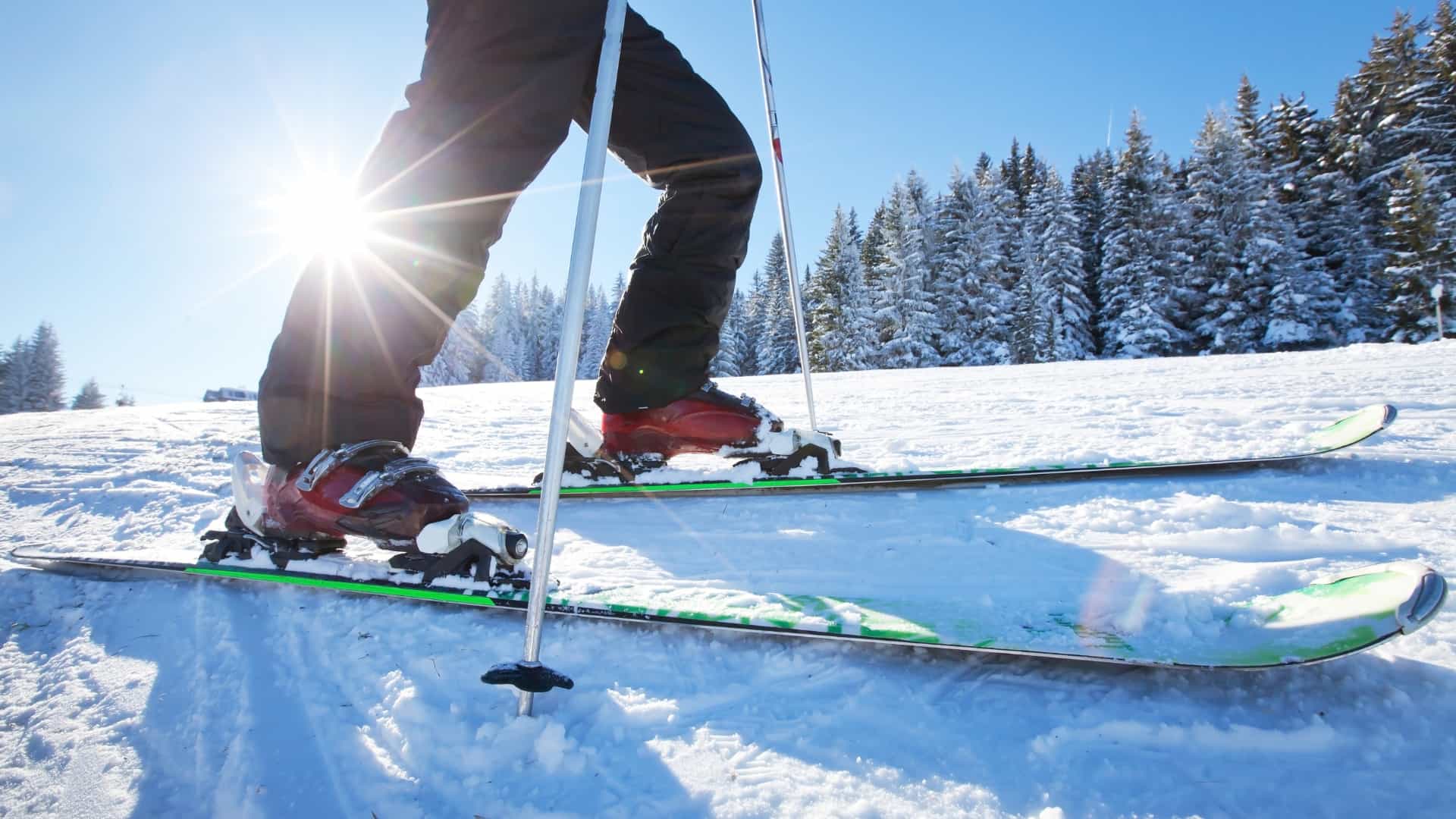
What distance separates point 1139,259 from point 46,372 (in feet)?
168

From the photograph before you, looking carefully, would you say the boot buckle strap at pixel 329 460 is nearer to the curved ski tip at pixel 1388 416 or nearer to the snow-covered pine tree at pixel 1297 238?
the curved ski tip at pixel 1388 416

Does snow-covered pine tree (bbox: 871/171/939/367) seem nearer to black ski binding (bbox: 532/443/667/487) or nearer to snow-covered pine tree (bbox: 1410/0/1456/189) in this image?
snow-covered pine tree (bbox: 1410/0/1456/189)

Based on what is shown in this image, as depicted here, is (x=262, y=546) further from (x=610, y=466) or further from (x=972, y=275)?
(x=972, y=275)

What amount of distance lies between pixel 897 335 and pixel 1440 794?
2563 centimetres

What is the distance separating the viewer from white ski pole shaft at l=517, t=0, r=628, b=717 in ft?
2.75

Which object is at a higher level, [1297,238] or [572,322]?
[1297,238]

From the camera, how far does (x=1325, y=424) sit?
2029 mm

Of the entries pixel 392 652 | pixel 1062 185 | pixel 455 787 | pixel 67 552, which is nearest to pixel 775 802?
pixel 455 787

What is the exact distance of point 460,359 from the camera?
4103cm

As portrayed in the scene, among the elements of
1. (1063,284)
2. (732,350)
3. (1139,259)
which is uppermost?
(1139,259)

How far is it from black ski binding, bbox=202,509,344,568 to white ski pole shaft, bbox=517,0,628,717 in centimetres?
70

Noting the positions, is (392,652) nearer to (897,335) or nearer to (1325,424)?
(1325,424)

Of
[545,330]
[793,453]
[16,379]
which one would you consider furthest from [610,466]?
[545,330]

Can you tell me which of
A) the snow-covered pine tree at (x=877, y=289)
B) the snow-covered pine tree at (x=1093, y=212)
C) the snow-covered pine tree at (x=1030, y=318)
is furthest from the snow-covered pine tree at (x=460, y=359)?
the snow-covered pine tree at (x=1093, y=212)
